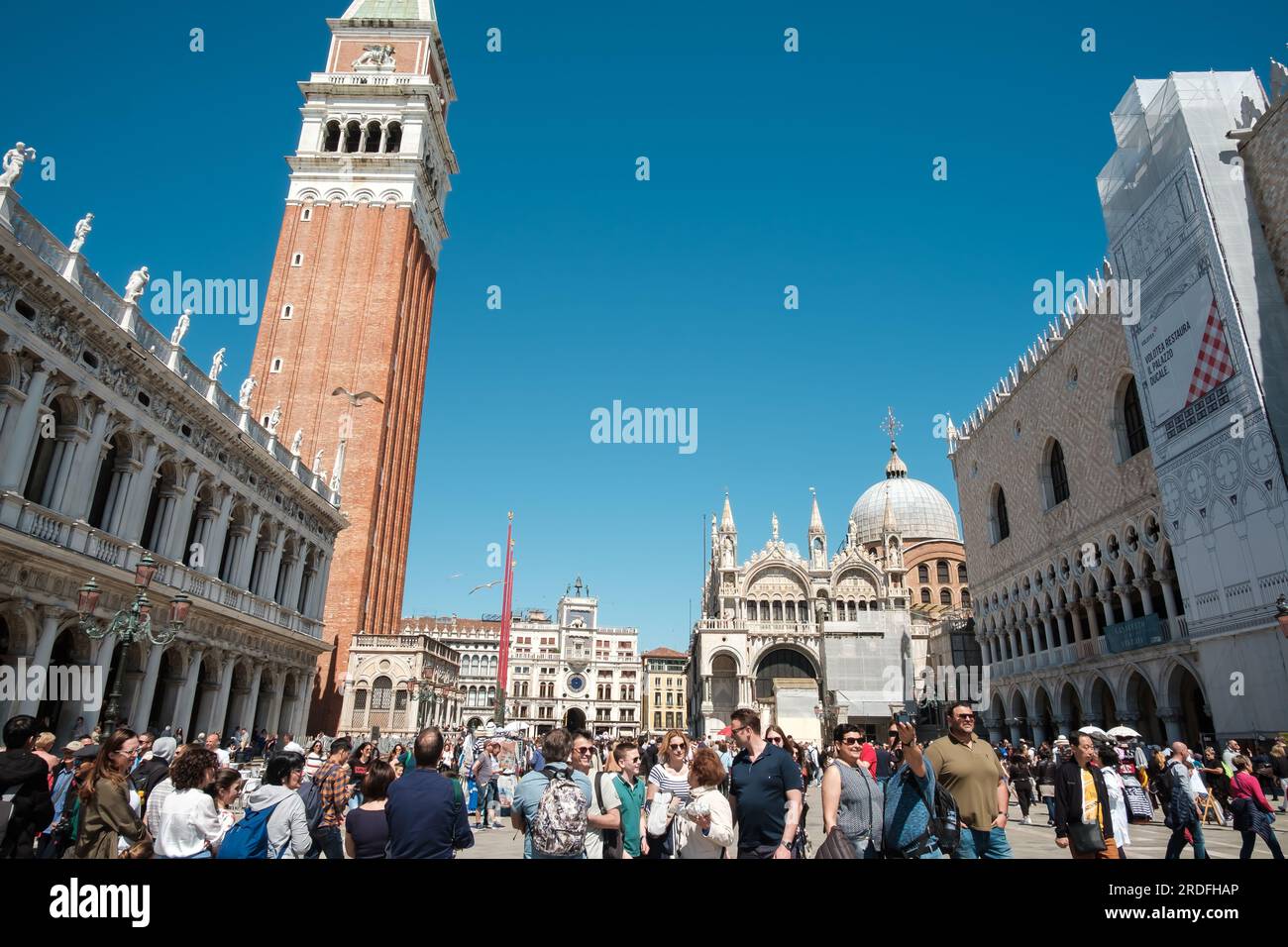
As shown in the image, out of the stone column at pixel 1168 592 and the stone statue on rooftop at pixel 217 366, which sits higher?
the stone statue on rooftop at pixel 217 366

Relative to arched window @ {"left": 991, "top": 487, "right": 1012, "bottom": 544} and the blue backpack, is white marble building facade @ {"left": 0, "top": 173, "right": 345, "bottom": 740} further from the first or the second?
arched window @ {"left": 991, "top": 487, "right": 1012, "bottom": 544}

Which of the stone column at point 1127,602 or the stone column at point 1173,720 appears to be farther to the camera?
the stone column at point 1127,602

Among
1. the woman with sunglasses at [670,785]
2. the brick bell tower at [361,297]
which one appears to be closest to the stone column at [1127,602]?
the woman with sunglasses at [670,785]

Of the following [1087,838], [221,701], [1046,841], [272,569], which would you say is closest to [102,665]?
[221,701]

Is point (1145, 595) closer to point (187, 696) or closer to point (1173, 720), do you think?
point (1173, 720)

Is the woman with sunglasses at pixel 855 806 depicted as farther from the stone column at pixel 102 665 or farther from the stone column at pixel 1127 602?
the stone column at pixel 1127 602

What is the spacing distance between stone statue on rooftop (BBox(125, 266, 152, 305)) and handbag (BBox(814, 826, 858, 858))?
862 inches

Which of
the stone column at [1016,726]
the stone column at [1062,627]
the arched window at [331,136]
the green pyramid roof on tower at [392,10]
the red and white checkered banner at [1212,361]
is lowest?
the stone column at [1016,726]

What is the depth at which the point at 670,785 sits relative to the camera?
6512 millimetres

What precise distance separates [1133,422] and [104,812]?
31.7 meters

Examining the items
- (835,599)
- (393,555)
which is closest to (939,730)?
Result: (835,599)

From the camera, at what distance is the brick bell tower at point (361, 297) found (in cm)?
4088

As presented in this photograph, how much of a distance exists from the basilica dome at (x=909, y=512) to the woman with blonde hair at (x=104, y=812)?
69.2m
